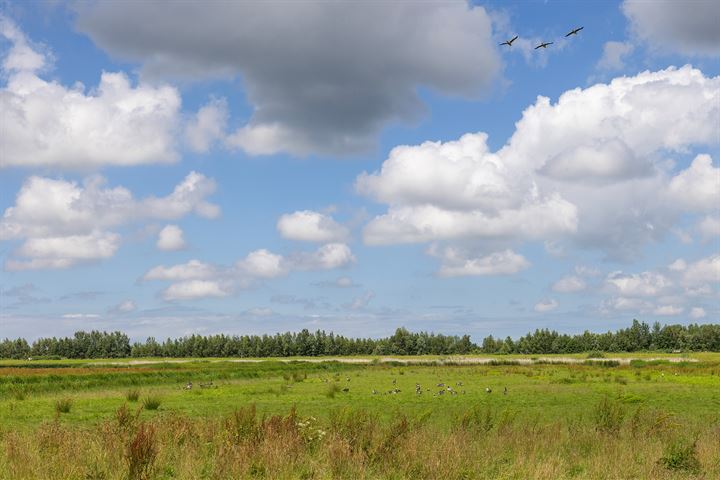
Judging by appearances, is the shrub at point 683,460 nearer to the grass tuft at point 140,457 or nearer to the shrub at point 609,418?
the shrub at point 609,418

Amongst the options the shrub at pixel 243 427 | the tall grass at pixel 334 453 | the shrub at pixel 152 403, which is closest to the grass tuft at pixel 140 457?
the tall grass at pixel 334 453

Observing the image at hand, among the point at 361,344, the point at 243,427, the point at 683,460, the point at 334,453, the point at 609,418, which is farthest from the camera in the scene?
the point at 361,344

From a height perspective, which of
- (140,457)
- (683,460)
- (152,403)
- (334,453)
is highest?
(140,457)

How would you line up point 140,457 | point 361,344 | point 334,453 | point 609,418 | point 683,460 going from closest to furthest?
point 140,457 < point 334,453 < point 683,460 < point 609,418 < point 361,344

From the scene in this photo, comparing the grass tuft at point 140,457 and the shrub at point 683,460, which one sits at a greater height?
the grass tuft at point 140,457

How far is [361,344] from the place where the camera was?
17238cm

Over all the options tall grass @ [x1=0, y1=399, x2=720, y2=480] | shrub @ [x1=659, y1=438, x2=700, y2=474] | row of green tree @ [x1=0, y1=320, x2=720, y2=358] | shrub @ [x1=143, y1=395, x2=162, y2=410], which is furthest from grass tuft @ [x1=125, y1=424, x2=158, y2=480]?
row of green tree @ [x1=0, y1=320, x2=720, y2=358]

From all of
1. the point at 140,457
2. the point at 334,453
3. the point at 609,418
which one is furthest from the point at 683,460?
the point at 140,457

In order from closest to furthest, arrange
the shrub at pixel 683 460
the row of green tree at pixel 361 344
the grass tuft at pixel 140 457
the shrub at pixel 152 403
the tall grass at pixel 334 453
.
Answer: the grass tuft at pixel 140 457
the tall grass at pixel 334 453
the shrub at pixel 683 460
the shrub at pixel 152 403
the row of green tree at pixel 361 344

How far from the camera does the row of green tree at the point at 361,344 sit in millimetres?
154750

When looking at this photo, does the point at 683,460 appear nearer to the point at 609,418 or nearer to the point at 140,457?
the point at 609,418

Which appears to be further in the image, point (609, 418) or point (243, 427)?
point (609, 418)

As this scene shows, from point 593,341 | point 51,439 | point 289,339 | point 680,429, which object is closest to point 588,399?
point 680,429

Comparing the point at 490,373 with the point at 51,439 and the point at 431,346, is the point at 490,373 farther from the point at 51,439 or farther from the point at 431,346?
the point at 431,346
